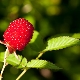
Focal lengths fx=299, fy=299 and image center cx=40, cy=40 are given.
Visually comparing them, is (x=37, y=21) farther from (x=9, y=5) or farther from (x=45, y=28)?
(x=9, y=5)

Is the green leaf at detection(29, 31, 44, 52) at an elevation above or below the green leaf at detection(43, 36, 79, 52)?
below

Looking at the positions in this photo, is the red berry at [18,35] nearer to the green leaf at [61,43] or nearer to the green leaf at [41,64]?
the green leaf at [41,64]

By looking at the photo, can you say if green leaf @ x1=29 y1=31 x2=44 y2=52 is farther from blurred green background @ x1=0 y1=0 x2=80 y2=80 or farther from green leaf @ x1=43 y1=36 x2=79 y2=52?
blurred green background @ x1=0 y1=0 x2=80 y2=80

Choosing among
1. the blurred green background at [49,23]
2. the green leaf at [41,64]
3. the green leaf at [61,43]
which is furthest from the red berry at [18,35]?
the blurred green background at [49,23]

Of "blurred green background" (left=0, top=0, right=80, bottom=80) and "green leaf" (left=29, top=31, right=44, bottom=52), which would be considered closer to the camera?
"green leaf" (left=29, top=31, right=44, bottom=52)

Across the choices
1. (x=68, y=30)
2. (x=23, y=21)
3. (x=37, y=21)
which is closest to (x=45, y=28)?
(x=37, y=21)

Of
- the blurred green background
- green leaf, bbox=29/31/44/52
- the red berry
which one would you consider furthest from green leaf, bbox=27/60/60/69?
the blurred green background

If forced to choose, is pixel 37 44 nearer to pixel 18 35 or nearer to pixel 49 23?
pixel 18 35

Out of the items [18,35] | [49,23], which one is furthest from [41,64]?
[49,23]
